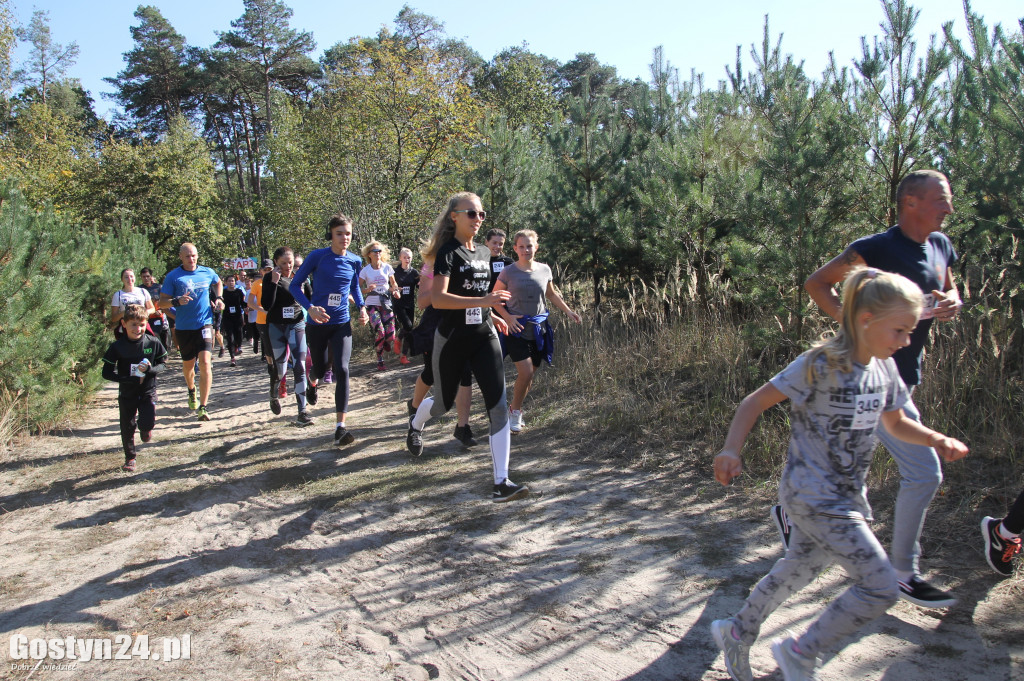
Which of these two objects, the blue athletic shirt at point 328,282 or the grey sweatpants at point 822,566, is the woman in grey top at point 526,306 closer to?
the blue athletic shirt at point 328,282

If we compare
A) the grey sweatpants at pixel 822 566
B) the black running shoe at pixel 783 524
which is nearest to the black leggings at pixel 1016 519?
the black running shoe at pixel 783 524

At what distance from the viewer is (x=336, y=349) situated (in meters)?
6.48

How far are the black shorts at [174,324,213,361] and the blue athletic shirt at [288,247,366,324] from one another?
71.0 inches

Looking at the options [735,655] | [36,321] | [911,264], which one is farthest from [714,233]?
[36,321]

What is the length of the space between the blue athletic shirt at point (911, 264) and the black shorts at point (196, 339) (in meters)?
6.94

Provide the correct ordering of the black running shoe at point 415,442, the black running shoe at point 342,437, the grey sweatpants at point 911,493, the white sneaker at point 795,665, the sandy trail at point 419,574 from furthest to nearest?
1. the black running shoe at point 342,437
2. the black running shoe at point 415,442
3. the grey sweatpants at point 911,493
4. the sandy trail at point 419,574
5. the white sneaker at point 795,665

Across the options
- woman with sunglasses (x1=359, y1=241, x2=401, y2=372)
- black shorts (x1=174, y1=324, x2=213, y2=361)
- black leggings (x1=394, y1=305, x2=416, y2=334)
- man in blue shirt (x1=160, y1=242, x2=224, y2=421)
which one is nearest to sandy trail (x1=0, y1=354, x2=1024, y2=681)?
man in blue shirt (x1=160, y1=242, x2=224, y2=421)

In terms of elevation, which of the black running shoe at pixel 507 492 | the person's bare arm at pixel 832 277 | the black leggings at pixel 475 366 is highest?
the person's bare arm at pixel 832 277

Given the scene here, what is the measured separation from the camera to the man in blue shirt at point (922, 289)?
3076 mm

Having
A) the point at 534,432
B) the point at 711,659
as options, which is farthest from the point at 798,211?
the point at 711,659

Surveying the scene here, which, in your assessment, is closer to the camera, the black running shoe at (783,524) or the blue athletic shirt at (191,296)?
the black running shoe at (783,524)

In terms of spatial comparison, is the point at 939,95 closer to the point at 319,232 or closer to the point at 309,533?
the point at 309,533

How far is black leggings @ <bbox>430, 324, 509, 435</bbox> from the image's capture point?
15.5ft

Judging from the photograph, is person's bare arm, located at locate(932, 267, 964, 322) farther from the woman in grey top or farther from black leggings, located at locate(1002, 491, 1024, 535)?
the woman in grey top
